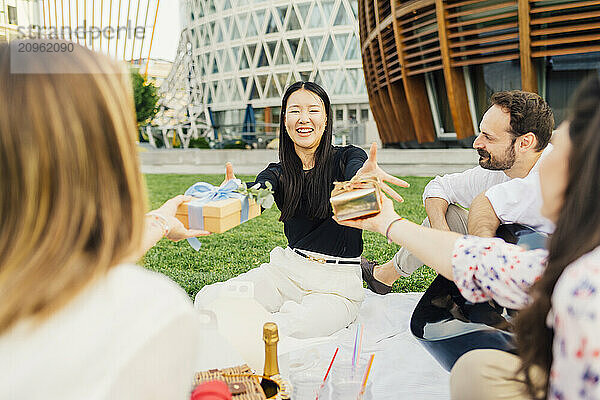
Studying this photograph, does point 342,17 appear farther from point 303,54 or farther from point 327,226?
point 327,226

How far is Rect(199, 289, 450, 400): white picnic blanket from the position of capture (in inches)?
80.5

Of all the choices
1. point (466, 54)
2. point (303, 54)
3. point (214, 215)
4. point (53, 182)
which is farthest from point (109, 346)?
point (303, 54)

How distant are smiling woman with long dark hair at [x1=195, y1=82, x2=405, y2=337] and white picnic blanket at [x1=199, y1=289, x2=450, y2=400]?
170 millimetres

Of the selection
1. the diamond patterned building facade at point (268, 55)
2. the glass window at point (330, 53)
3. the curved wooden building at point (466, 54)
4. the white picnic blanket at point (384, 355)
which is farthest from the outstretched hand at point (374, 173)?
the glass window at point (330, 53)

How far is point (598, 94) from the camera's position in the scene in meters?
1.02

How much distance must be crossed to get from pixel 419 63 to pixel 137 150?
12761 millimetres

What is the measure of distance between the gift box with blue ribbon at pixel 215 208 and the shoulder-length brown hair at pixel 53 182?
124 centimetres

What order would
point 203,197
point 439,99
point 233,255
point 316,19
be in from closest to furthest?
point 203,197 → point 233,255 → point 439,99 → point 316,19

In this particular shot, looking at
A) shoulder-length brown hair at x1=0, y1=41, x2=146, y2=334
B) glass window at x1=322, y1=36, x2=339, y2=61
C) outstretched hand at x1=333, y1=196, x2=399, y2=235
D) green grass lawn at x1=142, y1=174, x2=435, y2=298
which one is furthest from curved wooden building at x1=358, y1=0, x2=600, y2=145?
glass window at x1=322, y1=36, x2=339, y2=61

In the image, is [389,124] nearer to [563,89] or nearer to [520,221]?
[563,89]

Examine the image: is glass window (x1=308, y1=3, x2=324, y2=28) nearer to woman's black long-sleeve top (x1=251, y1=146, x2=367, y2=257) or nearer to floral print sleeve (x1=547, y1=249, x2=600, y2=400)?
woman's black long-sleeve top (x1=251, y1=146, x2=367, y2=257)

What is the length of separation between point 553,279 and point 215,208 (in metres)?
1.40

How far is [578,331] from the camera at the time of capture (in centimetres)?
88

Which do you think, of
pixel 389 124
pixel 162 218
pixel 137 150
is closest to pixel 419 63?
pixel 389 124
